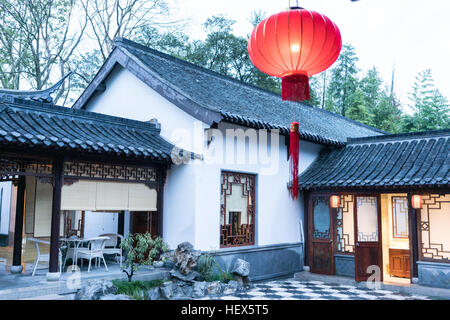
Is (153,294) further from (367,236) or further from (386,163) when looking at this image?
(386,163)

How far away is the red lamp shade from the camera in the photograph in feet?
13.9

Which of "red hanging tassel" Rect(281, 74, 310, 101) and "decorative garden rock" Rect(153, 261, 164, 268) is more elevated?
"red hanging tassel" Rect(281, 74, 310, 101)

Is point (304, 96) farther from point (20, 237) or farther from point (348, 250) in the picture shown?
point (20, 237)

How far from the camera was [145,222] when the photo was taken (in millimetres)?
8172

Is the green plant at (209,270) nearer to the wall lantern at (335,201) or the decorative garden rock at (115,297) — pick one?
the decorative garden rock at (115,297)

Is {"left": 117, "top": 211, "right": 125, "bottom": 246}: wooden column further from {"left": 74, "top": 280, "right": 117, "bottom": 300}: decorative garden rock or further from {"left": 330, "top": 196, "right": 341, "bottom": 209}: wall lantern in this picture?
{"left": 330, "top": 196, "right": 341, "bottom": 209}: wall lantern

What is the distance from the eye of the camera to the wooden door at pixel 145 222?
7.81m

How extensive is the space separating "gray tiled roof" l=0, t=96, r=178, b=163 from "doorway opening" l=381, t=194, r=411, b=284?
17.2 feet

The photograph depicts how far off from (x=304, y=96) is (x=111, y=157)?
3.46m

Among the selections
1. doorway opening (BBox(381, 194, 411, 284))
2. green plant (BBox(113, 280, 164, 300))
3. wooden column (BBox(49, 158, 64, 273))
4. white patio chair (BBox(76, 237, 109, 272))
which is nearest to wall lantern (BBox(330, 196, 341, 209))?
doorway opening (BBox(381, 194, 411, 284))

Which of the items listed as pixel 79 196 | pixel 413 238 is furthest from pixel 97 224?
pixel 413 238

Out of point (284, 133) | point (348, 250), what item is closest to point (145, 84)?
point (284, 133)

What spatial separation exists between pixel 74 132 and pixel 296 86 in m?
3.62

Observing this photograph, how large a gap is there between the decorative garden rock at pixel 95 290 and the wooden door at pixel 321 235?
4574mm
